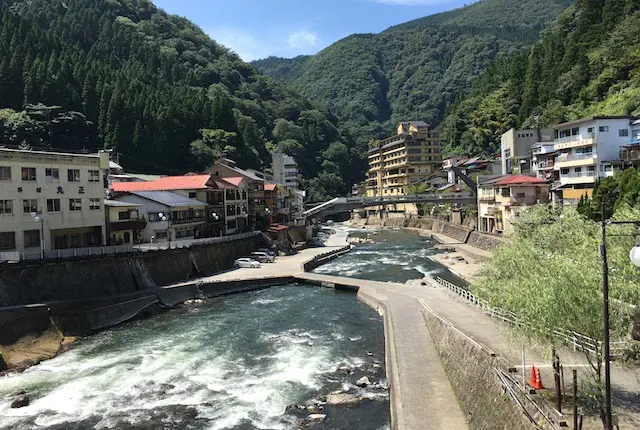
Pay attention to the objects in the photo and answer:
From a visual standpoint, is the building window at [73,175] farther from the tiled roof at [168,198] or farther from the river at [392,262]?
the river at [392,262]

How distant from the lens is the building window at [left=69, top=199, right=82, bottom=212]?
35500 millimetres

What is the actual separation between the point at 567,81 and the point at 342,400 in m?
73.3

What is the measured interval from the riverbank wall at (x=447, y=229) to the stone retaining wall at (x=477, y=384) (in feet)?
55.2

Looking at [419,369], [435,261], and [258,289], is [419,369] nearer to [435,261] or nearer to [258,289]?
[258,289]

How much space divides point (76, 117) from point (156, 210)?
3816 centimetres

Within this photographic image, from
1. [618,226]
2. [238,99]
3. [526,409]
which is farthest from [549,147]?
[238,99]

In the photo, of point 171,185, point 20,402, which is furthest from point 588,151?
point 20,402

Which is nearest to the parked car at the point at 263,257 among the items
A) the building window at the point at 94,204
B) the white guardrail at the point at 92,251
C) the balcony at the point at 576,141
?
the white guardrail at the point at 92,251

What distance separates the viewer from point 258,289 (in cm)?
4003

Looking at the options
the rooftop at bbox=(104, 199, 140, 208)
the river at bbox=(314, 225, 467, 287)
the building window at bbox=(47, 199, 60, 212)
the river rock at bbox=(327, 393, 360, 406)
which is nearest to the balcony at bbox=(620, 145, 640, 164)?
the river at bbox=(314, 225, 467, 287)

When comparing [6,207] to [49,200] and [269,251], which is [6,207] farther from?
[269,251]

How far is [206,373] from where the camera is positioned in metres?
21.8

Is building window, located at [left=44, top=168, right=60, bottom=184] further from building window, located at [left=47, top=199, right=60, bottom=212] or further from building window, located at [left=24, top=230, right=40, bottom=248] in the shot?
building window, located at [left=24, top=230, right=40, bottom=248]

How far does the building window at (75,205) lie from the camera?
116 feet
